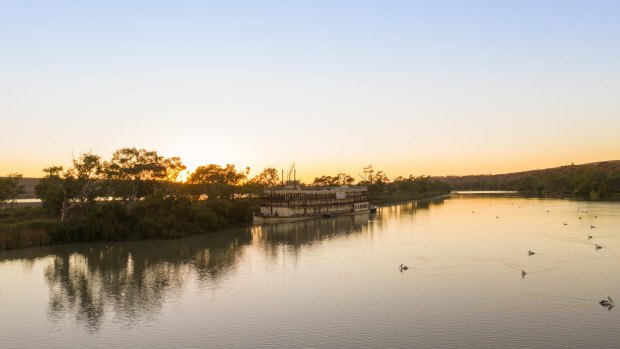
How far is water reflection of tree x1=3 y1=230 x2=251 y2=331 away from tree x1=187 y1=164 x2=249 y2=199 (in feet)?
147

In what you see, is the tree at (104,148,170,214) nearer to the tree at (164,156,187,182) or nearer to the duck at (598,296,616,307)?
the tree at (164,156,187,182)

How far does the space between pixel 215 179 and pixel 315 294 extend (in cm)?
7928

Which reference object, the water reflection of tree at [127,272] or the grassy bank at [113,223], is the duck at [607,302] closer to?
the water reflection of tree at [127,272]

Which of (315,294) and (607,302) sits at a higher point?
(315,294)

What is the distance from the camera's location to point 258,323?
28125 mm

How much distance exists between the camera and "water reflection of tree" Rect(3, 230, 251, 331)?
31531 millimetres

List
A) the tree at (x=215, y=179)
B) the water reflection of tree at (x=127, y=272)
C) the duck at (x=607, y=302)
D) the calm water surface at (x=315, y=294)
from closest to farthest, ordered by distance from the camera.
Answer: the calm water surface at (x=315, y=294) → the duck at (x=607, y=302) → the water reflection of tree at (x=127, y=272) → the tree at (x=215, y=179)

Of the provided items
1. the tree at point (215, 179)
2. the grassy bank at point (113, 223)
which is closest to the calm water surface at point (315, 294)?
the grassy bank at point (113, 223)

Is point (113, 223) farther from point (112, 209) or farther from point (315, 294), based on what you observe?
point (315, 294)

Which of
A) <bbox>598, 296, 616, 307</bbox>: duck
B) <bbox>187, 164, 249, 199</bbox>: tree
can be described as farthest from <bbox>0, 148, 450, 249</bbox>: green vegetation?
<bbox>598, 296, 616, 307</bbox>: duck

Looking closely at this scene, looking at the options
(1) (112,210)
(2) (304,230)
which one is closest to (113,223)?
(1) (112,210)

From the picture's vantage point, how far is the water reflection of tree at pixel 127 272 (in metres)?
31.5

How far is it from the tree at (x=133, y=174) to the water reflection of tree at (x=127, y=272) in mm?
13084

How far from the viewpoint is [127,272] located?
43.7 meters
